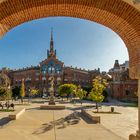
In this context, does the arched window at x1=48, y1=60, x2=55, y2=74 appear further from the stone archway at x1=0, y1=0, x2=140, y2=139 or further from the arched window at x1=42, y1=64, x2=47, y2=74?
the stone archway at x1=0, y1=0, x2=140, y2=139

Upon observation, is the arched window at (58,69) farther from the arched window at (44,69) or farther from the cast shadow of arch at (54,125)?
the cast shadow of arch at (54,125)

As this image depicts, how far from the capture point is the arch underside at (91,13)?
26.4 feet

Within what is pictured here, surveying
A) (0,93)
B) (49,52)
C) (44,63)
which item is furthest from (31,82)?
(0,93)

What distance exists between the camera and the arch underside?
8039 mm

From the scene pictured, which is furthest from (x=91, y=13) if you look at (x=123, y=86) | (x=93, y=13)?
(x=123, y=86)

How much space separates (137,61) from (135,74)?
456 millimetres

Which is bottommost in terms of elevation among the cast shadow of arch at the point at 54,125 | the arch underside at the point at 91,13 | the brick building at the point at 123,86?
the cast shadow of arch at the point at 54,125

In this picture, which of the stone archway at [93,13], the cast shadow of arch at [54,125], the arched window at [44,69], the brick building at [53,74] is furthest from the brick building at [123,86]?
the stone archway at [93,13]

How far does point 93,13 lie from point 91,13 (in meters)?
0.08

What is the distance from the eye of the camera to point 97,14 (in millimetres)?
8977

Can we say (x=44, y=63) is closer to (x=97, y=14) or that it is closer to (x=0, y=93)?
(x=0, y=93)

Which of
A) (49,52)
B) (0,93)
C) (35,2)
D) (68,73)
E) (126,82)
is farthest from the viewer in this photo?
(49,52)

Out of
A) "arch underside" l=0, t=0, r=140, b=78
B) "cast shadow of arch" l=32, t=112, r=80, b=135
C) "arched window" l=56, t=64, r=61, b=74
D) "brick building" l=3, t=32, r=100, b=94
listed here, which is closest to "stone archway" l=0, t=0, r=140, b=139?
"arch underside" l=0, t=0, r=140, b=78

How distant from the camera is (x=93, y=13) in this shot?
900 cm
